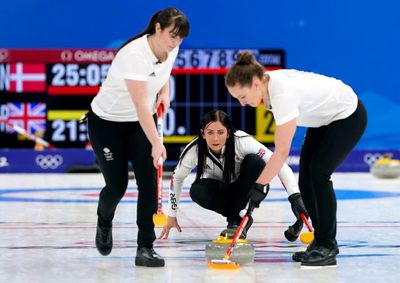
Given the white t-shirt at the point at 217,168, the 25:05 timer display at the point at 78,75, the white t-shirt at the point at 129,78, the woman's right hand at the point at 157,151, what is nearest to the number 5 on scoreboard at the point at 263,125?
the 25:05 timer display at the point at 78,75

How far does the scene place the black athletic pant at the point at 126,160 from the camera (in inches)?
154

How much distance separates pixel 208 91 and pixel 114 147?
11.1 m

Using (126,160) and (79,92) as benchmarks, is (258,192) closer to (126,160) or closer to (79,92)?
(126,160)

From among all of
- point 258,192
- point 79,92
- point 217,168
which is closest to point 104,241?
point 258,192

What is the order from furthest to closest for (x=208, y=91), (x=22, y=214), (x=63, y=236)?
(x=208, y=91)
(x=22, y=214)
(x=63, y=236)

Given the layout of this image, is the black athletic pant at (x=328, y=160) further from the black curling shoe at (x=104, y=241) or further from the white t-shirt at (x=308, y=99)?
the black curling shoe at (x=104, y=241)

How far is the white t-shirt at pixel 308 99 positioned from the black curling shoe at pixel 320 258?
607mm

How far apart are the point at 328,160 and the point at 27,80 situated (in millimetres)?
11803

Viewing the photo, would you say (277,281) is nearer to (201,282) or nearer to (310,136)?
(201,282)

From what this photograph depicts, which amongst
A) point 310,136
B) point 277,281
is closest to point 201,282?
point 277,281

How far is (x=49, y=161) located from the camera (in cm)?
1512

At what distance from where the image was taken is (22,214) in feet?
21.9

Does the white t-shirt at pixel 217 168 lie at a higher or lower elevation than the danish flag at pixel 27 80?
higher

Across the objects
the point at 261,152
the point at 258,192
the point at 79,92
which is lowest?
the point at 79,92
